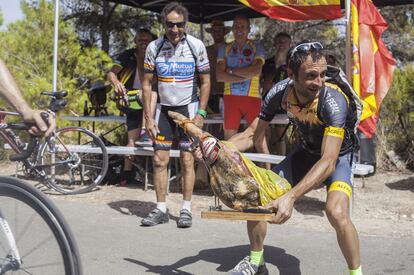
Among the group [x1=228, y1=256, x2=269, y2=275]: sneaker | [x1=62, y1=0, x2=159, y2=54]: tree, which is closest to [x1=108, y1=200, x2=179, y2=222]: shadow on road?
[x1=228, y1=256, x2=269, y2=275]: sneaker

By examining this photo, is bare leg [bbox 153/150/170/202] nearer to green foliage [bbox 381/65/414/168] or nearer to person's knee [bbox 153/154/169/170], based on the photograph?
person's knee [bbox 153/154/169/170]

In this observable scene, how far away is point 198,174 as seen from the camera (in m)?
7.92

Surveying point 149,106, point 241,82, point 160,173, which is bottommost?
point 160,173

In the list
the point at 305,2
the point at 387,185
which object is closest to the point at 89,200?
the point at 305,2

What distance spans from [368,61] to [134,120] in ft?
10.7

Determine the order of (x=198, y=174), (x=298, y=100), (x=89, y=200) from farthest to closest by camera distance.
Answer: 1. (x=198, y=174)
2. (x=89, y=200)
3. (x=298, y=100)

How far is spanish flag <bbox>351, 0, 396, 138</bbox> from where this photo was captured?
20.8 feet

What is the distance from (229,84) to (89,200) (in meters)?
2.25

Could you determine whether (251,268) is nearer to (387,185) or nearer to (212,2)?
(387,185)

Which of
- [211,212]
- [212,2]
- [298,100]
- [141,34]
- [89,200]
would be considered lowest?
[89,200]

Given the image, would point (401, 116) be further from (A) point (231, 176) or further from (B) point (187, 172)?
(A) point (231, 176)

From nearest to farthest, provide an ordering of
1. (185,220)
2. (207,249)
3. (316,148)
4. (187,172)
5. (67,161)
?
(316,148)
(207,249)
(185,220)
(187,172)
(67,161)

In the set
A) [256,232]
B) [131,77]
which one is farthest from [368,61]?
[131,77]

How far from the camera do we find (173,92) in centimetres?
620
